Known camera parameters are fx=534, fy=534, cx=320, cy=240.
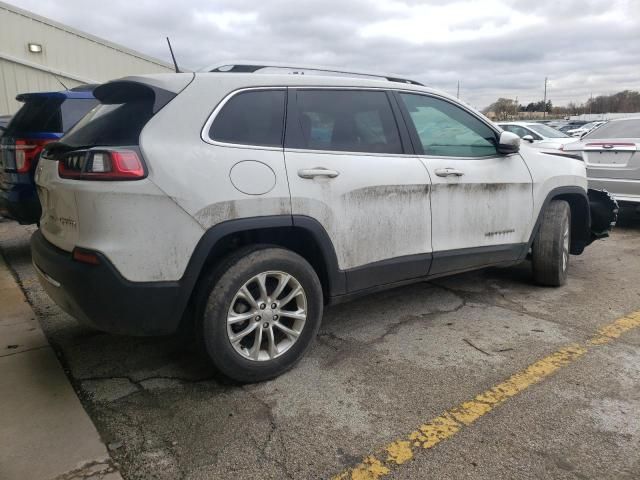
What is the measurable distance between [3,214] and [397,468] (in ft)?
16.1

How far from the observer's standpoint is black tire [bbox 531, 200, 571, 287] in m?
4.68

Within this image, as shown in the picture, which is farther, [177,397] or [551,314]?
[551,314]

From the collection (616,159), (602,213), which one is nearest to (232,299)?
(602,213)

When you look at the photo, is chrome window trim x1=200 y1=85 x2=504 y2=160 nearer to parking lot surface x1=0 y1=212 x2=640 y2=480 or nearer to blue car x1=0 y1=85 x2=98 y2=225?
parking lot surface x1=0 y1=212 x2=640 y2=480

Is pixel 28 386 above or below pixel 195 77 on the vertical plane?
below

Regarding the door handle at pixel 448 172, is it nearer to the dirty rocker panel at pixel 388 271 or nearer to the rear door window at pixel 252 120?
the dirty rocker panel at pixel 388 271

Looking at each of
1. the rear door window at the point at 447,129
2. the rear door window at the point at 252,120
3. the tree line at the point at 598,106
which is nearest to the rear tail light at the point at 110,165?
the rear door window at the point at 252,120

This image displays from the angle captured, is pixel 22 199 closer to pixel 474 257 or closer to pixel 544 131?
pixel 474 257

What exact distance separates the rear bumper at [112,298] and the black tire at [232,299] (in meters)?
0.16

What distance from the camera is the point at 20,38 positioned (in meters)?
11.2

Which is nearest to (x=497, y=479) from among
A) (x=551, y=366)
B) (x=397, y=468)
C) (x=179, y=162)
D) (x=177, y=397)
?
(x=397, y=468)

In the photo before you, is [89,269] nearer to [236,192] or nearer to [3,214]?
[236,192]

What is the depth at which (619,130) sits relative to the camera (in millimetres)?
7941

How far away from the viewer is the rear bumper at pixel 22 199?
5.10 meters
